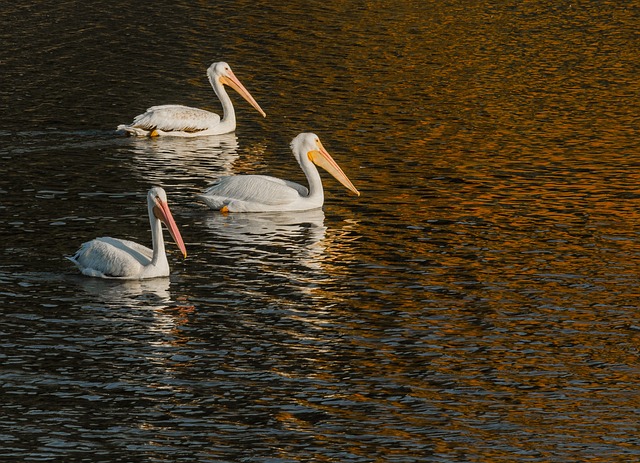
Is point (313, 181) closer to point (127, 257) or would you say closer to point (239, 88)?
point (127, 257)

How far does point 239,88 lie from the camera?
24.8m

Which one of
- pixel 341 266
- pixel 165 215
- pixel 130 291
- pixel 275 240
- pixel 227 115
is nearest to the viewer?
pixel 130 291

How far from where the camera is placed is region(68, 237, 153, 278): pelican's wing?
48.9ft

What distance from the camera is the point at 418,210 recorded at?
18.2 meters

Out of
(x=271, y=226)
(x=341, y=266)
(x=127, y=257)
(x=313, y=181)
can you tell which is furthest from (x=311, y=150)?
(x=127, y=257)

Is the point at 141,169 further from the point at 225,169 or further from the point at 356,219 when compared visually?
the point at 356,219

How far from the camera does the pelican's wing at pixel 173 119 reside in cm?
2308

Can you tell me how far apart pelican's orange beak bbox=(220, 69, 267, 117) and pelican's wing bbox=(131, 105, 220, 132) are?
4.45 feet

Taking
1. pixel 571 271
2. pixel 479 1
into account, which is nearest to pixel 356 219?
pixel 571 271

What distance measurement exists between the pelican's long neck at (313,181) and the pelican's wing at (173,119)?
4823 millimetres

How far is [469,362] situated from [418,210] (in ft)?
19.6

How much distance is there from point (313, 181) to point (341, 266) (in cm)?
323

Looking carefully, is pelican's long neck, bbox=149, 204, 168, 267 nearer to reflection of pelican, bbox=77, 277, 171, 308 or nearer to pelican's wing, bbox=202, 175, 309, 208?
reflection of pelican, bbox=77, 277, 171, 308

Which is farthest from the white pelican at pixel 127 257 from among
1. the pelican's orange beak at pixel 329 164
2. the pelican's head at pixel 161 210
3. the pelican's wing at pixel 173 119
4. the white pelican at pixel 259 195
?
the pelican's wing at pixel 173 119
